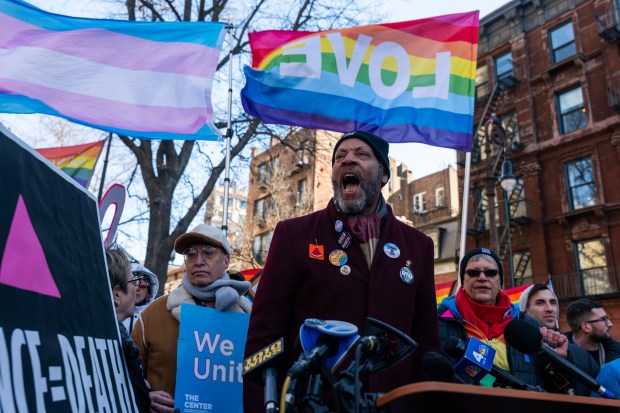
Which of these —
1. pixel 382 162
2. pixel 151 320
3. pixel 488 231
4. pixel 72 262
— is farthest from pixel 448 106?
pixel 488 231

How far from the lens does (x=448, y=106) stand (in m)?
7.14

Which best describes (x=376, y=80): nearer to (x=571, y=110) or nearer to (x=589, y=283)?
(x=589, y=283)

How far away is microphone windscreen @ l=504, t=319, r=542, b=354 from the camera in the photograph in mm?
2168

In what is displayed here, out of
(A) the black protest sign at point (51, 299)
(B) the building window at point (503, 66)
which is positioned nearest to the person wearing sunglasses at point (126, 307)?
(A) the black protest sign at point (51, 299)

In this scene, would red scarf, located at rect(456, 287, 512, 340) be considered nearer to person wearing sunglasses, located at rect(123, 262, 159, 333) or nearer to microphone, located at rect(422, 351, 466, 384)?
microphone, located at rect(422, 351, 466, 384)

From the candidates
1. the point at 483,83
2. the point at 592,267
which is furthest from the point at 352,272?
the point at 483,83

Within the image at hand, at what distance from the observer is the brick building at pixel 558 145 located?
21156mm

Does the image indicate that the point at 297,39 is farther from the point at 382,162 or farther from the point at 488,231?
the point at 488,231

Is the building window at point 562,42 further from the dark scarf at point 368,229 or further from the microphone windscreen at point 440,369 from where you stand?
the microphone windscreen at point 440,369

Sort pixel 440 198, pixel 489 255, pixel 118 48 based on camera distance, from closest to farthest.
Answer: pixel 489 255 < pixel 118 48 < pixel 440 198

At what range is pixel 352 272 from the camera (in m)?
2.58

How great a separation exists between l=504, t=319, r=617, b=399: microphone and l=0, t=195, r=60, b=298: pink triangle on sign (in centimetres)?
176

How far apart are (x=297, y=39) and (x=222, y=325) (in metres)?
4.97

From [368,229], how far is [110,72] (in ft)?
15.8
